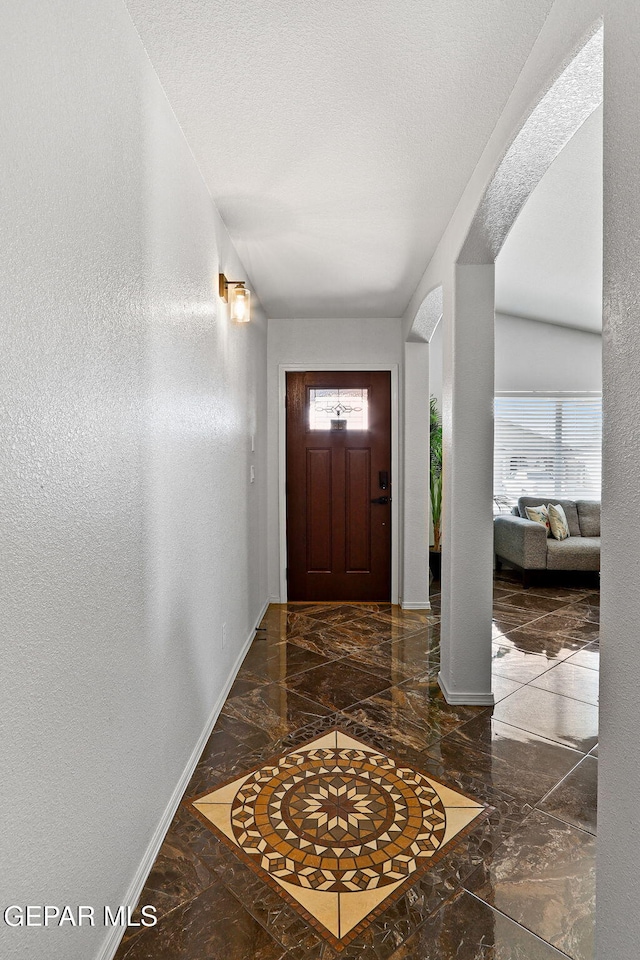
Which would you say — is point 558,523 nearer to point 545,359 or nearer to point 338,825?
point 545,359

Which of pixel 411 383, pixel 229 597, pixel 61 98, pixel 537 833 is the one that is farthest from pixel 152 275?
pixel 411 383

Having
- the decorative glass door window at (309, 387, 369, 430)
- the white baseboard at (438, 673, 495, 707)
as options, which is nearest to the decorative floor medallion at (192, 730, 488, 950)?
the white baseboard at (438, 673, 495, 707)

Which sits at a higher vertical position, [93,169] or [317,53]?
[317,53]

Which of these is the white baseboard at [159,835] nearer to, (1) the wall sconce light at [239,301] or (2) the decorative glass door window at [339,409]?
(1) the wall sconce light at [239,301]

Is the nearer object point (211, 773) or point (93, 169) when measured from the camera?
point (93, 169)

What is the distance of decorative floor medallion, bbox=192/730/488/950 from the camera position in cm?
175

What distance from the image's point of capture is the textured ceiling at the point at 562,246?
3.07 metres

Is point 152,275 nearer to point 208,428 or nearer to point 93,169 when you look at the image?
point 93,169

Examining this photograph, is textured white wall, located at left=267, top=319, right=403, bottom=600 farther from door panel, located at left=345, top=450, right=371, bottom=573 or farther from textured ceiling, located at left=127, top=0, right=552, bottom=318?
textured ceiling, located at left=127, top=0, right=552, bottom=318

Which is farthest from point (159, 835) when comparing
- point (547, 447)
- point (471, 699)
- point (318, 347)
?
point (547, 447)

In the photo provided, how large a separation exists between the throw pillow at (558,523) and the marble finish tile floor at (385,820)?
2.47m

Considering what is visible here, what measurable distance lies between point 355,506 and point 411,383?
1177 mm

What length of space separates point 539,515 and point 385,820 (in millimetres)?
4531

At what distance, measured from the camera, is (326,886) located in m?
1.78
